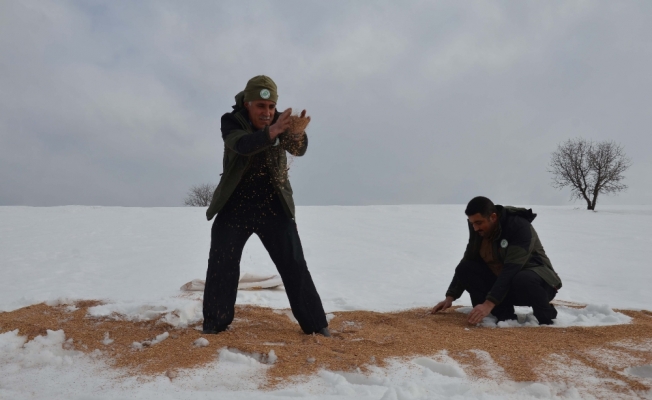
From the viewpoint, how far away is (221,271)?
3408 mm

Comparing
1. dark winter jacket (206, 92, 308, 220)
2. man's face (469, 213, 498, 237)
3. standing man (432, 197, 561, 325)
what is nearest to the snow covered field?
standing man (432, 197, 561, 325)

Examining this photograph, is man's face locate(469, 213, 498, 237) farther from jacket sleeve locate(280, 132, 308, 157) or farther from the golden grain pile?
jacket sleeve locate(280, 132, 308, 157)

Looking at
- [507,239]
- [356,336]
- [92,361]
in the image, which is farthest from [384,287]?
[92,361]

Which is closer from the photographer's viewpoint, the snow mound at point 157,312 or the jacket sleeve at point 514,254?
the snow mound at point 157,312

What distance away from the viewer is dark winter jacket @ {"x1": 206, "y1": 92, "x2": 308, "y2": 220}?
3180 mm

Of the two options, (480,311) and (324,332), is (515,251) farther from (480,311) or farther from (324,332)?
(324,332)

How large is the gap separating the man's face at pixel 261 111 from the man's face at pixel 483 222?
1.83 metres

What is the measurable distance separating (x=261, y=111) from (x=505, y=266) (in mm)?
2283

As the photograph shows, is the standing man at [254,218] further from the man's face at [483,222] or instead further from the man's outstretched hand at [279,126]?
the man's face at [483,222]

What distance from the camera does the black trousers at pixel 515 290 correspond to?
391 centimetres

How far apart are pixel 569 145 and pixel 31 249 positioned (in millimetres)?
26737

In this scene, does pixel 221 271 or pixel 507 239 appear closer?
pixel 221 271

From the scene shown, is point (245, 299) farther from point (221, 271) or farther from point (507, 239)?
point (507, 239)

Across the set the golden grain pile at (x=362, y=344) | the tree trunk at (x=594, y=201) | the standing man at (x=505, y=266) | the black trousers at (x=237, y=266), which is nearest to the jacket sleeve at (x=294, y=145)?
the black trousers at (x=237, y=266)
